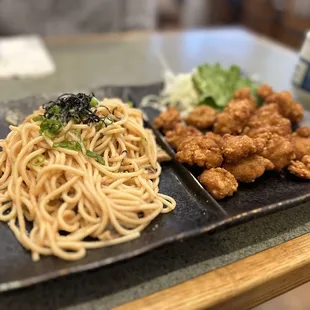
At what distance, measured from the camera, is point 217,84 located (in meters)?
2.62

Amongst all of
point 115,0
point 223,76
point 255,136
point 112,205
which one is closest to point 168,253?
point 112,205

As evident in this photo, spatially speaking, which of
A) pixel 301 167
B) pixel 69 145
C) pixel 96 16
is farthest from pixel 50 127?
pixel 96 16

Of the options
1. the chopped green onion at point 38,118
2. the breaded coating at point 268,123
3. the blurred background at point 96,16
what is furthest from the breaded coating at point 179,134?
the blurred background at point 96,16

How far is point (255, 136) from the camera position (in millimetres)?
1955

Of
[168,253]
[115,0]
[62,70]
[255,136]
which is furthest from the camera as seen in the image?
[115,0]

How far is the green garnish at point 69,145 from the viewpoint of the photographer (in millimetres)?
1620

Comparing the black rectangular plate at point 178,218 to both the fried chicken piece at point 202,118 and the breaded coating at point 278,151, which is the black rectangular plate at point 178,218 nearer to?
the breaded coating at point 278,151

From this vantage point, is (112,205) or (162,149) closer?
(112,205)

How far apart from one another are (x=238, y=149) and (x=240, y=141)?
4cm

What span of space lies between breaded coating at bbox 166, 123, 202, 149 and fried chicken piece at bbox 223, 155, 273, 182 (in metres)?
0.32

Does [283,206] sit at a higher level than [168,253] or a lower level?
higher

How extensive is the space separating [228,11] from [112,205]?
21.0 ft

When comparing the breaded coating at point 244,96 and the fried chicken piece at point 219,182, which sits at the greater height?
the breaded coating at point 244,96

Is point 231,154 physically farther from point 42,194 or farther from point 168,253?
point 42,194
